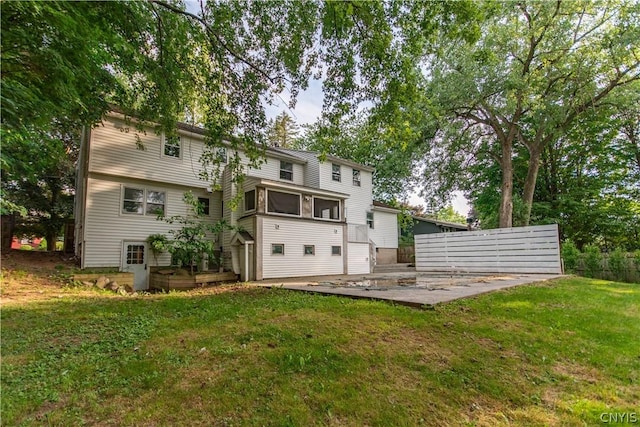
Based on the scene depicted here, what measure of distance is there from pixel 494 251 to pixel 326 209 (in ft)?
25.4

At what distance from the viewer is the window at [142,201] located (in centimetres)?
1120

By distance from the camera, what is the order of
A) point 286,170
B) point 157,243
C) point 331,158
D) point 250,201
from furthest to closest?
point 331,158, point 286,170, point 250,201, point 157,243

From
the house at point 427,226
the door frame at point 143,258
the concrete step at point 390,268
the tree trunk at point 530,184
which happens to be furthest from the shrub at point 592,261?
the door frame at point 143,258

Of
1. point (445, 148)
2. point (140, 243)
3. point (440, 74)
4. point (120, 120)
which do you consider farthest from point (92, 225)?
point (445, 148)

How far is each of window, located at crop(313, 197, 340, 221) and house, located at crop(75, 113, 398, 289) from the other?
50mm

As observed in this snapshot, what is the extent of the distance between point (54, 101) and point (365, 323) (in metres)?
5.68

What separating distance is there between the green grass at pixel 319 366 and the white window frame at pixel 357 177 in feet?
46.0

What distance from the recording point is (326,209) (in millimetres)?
14391

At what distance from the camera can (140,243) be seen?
11.3 meters

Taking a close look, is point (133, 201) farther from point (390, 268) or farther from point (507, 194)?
point (507, 194)

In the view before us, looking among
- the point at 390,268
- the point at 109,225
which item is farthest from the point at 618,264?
the point at 109,225

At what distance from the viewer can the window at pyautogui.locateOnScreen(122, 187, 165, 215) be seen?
11203 mm

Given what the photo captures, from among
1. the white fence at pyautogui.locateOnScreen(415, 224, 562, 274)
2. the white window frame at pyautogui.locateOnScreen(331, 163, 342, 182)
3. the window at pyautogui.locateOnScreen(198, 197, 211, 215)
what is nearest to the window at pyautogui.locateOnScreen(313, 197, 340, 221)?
the white window frame at pyautogui.locateOnScreen(331, 163, 342, 182)

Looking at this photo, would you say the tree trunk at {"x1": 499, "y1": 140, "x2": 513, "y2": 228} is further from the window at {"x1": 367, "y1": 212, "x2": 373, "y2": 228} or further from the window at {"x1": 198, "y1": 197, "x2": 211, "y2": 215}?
the window at {"x1": 198, "y1": 197, "x2": 211, "y2": 215}
